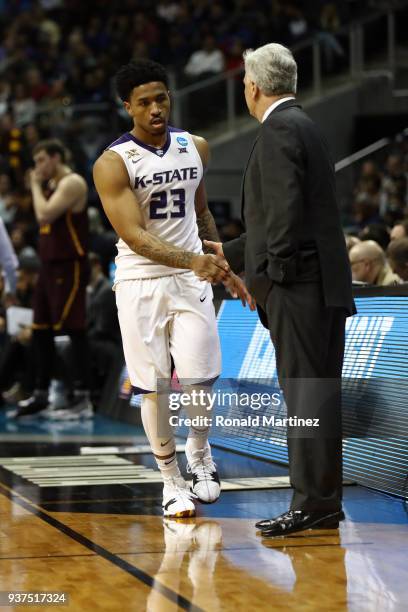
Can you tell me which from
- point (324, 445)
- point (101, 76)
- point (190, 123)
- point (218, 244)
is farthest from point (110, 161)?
point (101, 76)

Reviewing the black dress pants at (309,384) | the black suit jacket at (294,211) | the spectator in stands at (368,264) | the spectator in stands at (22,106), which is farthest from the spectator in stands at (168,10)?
the black dress pants at (309,384)

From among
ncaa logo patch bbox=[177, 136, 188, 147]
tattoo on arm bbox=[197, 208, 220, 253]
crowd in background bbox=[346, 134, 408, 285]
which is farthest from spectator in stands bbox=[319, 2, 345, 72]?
ncaa logo patch bbox=[177, 136, 188, 147]

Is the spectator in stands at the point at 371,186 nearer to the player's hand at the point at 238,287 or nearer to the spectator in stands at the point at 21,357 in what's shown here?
the spectator in stands at the point at 21,357

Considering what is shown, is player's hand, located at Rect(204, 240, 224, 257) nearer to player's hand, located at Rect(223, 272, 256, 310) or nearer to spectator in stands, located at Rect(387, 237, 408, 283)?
player's hand, located at Rect(223, 272, 256, 310)

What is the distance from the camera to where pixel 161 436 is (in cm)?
564

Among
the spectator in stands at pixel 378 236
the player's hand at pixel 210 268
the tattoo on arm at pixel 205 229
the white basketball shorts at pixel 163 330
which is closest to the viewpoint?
the player's hand at pixel 210 268

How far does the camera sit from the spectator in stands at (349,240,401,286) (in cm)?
764

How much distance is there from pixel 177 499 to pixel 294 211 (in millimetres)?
1558

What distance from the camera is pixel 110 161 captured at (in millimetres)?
5574

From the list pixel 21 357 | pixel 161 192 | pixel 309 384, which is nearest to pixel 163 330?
pixel 161 192

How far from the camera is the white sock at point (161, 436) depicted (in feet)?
18.5

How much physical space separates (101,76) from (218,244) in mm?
13267

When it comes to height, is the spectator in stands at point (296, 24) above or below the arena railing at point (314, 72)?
above

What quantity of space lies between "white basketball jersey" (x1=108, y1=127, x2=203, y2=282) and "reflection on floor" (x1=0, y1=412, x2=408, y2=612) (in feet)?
3.88
